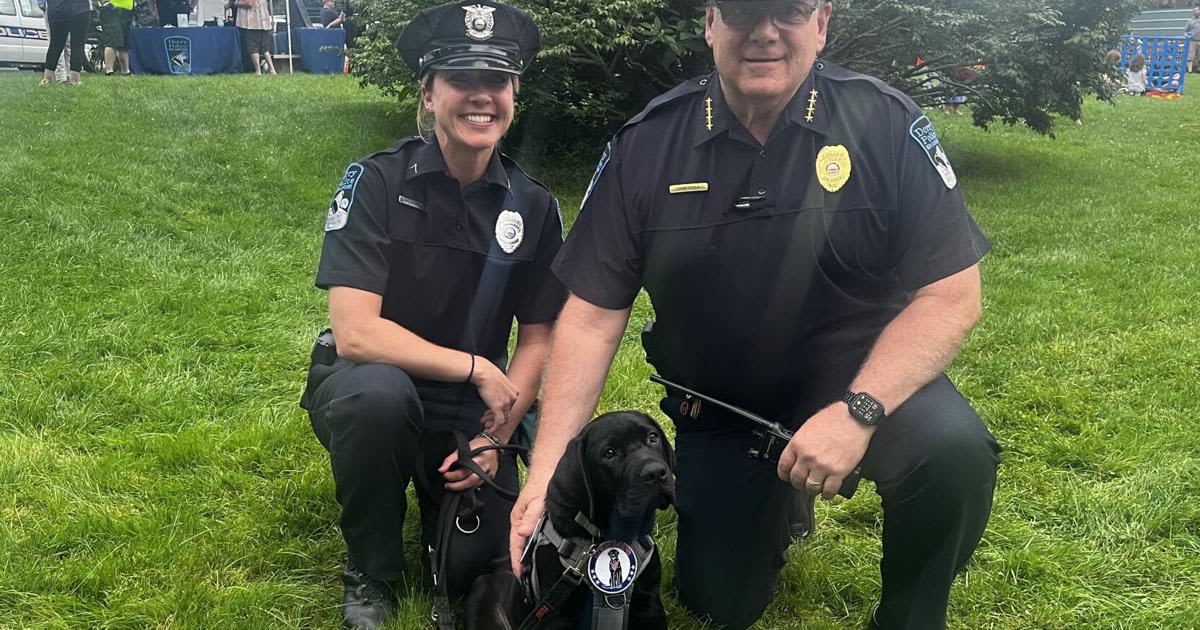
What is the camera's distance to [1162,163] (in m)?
10.2

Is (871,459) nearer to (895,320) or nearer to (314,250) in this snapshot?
(895,320)

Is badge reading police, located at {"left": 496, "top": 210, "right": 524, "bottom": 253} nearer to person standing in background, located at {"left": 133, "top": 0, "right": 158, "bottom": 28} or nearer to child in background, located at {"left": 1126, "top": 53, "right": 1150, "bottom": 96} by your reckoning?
person standing in background, located at {"left": 133, "top": 0, "right": 158, "bottom": 28}

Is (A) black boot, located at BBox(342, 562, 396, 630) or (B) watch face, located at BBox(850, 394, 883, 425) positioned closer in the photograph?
(B) watch face, located at BBox(850, 394, 883, 425)

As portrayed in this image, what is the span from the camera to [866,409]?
2.08 metres

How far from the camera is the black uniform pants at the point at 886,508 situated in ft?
6.89

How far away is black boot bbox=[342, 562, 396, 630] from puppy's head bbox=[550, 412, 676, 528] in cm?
80

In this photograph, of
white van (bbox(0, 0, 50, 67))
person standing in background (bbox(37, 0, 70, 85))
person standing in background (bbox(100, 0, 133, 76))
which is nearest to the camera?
person standing in background (bbox(37, 0, 70, 85))

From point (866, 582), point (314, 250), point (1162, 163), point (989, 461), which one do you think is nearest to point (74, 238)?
point (314, 250)

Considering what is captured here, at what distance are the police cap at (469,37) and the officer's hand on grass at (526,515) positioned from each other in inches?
45.1

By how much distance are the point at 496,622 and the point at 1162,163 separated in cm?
1039

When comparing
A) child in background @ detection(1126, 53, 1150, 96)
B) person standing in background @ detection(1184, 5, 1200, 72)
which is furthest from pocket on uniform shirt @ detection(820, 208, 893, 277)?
person standing in background @ detection(1184, 5, 1200, 72)

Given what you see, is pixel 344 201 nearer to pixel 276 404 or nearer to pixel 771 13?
pixel 771 13

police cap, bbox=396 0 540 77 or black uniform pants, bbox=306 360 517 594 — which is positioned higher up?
police cap, bbox=396 0 540 77

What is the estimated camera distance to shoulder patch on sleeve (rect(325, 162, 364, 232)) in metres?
2.59
